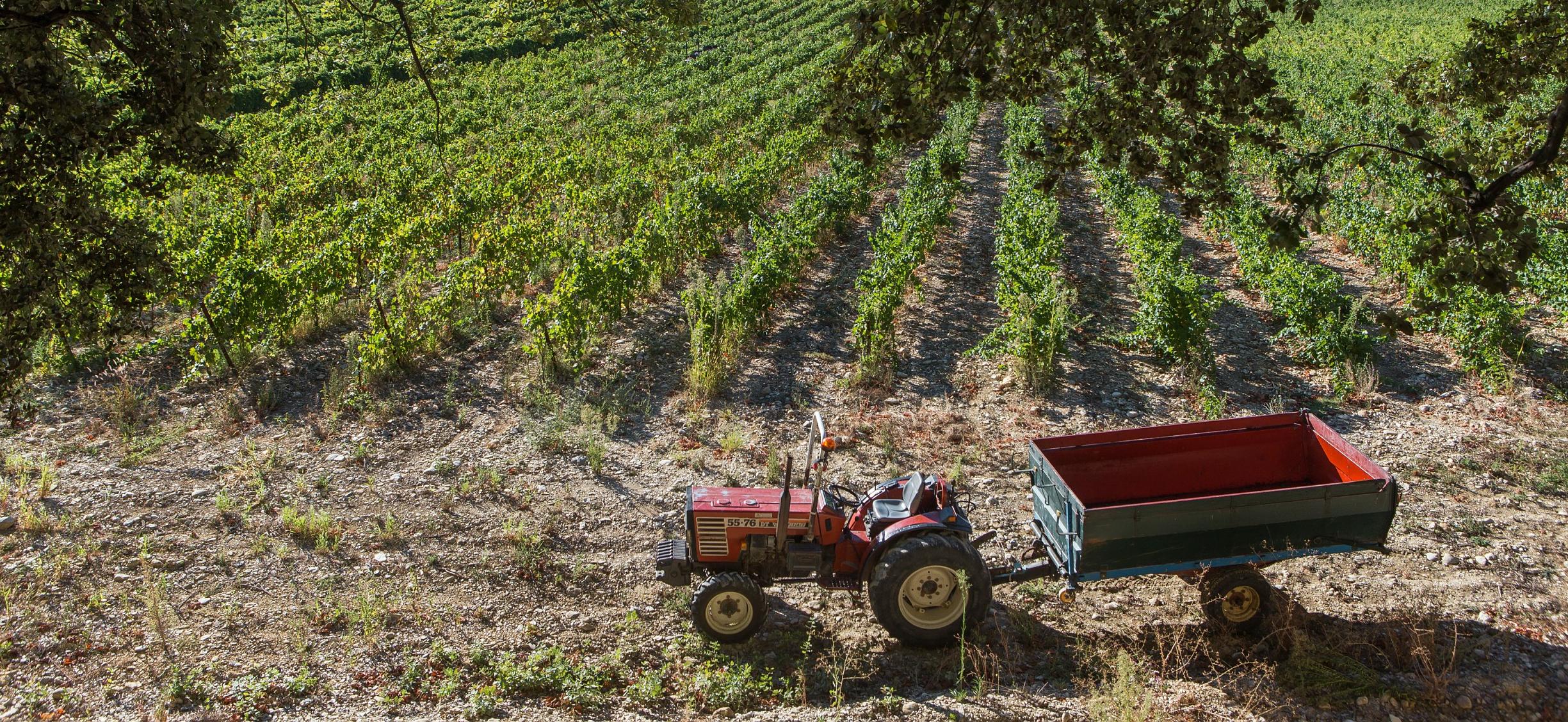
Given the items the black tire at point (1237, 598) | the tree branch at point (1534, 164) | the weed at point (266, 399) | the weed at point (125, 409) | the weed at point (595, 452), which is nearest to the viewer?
the tree branch at point (1534, 164)

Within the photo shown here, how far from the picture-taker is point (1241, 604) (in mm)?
6867

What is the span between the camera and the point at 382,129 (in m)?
27.3

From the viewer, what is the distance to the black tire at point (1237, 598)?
6.73 m

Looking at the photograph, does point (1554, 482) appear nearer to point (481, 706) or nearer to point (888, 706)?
point (888, 706)

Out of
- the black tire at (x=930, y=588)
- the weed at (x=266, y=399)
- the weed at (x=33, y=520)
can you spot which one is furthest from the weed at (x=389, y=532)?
the black tire at (x=930, y=588)

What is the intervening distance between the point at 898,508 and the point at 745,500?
3.77 feet

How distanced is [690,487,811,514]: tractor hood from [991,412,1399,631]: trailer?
1.56m

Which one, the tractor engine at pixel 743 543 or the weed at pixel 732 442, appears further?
the weed at pixel 732 442

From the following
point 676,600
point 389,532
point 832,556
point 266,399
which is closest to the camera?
point 832,556

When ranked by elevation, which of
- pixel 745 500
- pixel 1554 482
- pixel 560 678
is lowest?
pixel 1554 482

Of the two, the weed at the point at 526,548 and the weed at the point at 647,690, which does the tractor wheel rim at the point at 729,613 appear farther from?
the weed at the point at 526,548

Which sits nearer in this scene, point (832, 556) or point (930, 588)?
point (930, 588)

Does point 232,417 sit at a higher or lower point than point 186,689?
higher

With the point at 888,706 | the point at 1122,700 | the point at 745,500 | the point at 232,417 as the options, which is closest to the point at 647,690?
the point at 745,500
